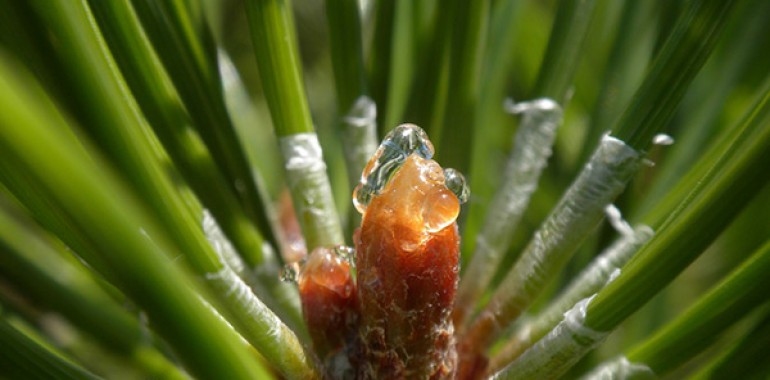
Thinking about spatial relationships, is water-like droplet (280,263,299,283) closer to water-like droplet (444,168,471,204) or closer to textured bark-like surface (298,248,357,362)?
textured bark-like surface (298,248,357,362)

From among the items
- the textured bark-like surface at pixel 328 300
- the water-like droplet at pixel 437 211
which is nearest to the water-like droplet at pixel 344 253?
the textured bark-like surface at pixel 328 300

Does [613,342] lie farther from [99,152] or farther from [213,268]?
[99,152]

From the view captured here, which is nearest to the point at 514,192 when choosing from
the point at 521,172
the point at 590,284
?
the point at 521,172

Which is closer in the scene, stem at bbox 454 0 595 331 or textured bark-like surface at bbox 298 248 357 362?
textured bark-like surface at bbox 298 248 357 362

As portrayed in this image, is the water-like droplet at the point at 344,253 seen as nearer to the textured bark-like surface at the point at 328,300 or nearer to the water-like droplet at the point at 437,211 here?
the textured bark-like surface at the point at 328,300

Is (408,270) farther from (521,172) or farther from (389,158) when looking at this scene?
(521,172)

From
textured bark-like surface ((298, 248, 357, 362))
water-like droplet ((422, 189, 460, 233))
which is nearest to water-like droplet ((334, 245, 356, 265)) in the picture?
textured bark-like surface ((298, 248, 357, 362))
